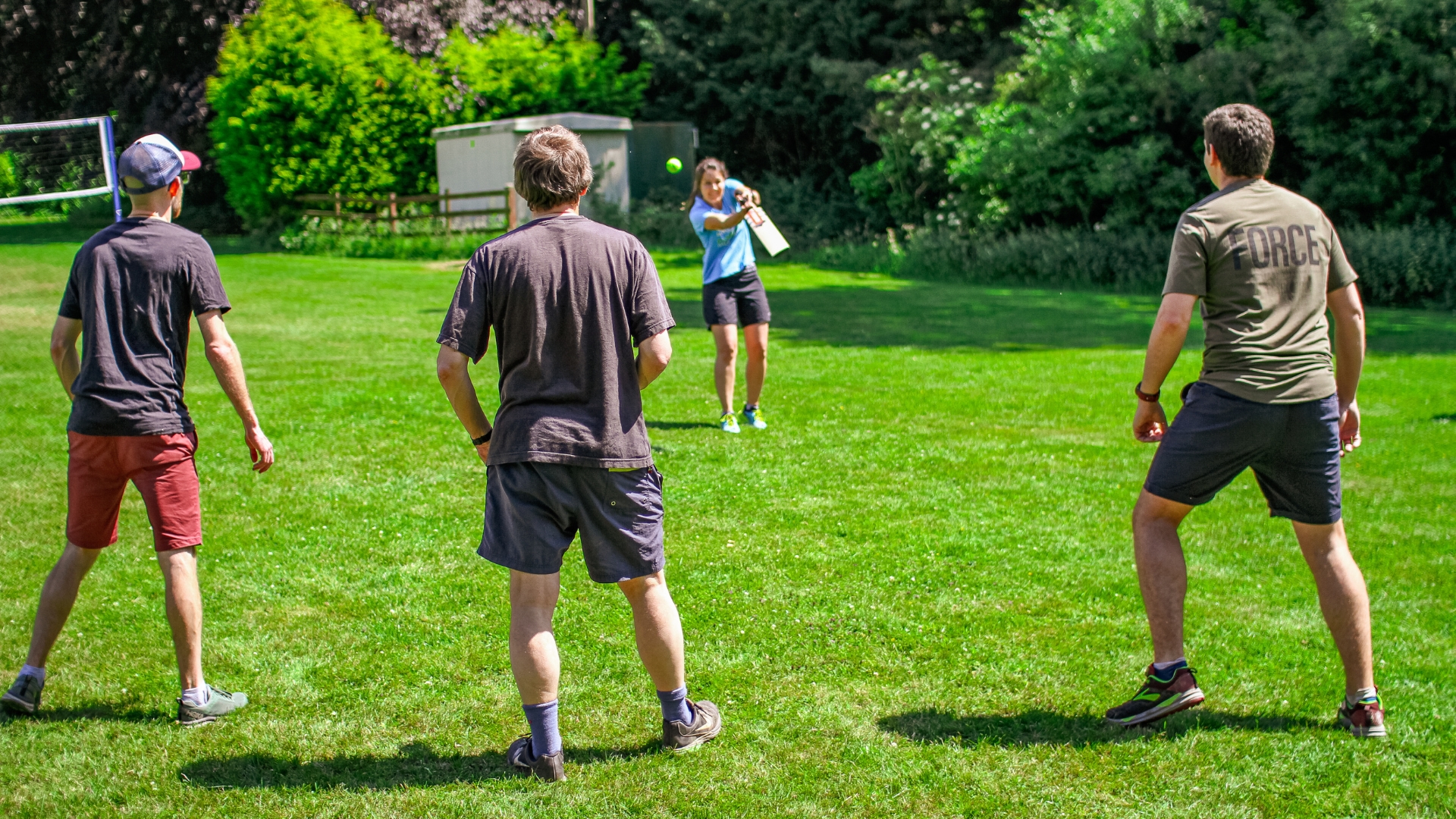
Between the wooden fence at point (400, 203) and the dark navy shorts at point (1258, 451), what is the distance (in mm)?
22623

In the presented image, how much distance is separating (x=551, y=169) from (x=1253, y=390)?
7.58 ft

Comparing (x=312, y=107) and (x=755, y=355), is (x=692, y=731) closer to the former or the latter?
(x=755, y=355)

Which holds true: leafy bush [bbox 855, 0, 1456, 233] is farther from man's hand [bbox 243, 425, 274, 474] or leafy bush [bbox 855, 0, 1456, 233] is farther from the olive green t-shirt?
man's hand [bbox 243, 425, 274, 474]

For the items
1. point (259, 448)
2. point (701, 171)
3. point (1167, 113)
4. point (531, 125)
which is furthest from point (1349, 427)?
point (531, 125)

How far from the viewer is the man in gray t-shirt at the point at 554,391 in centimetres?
354

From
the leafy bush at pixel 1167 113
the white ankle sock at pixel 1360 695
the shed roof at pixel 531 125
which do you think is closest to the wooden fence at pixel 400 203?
the shed roof at pixel 531 125

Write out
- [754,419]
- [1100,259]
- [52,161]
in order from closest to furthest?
1. [754,419]
2. [1100,259]
3. [52,161]

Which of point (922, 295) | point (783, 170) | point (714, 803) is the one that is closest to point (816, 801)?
point (714, 803)

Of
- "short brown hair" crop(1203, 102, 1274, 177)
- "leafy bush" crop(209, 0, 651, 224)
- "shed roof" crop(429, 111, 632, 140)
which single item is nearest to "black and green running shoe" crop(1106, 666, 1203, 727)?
"short brown hair" crop(1203, 102, 1274, 177)

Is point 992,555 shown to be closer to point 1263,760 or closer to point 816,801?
point 1263,760

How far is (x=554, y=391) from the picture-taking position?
3.58 meters

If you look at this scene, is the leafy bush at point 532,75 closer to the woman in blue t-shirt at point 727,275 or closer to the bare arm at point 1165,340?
the woman in blue t-shirt at point 727,275

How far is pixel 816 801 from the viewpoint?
3.65 meters

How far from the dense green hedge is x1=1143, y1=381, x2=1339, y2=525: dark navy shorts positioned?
55.0ft
